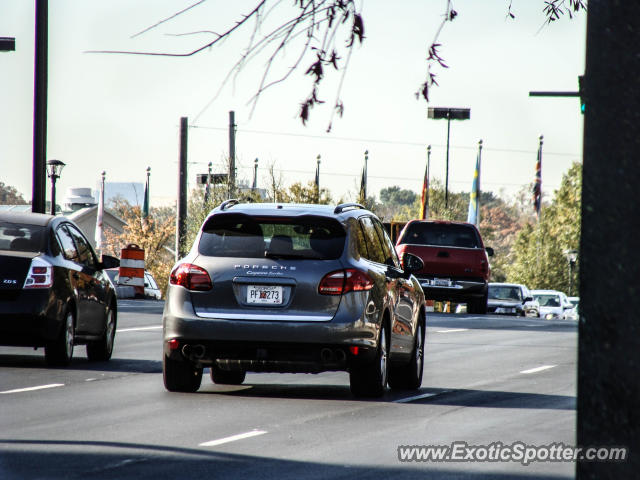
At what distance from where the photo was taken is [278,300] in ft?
36.4

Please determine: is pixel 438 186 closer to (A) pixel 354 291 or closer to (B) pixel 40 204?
(B) pixel 40 204

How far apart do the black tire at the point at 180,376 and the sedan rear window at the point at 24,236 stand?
8.92ft

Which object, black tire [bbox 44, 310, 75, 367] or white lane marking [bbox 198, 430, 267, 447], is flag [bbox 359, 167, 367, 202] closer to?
black tire [bbox 44, 310, 75, 367]

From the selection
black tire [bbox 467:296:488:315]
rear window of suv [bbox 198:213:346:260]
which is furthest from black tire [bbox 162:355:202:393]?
black tire [bbox 467:296:488:315]

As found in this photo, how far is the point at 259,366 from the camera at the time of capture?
36.3 feet

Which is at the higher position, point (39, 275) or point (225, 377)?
point (39, 275)

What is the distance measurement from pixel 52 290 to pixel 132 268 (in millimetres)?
21445

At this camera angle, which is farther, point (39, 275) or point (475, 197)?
point (475, 197)

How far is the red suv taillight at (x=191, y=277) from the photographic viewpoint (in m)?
11.2

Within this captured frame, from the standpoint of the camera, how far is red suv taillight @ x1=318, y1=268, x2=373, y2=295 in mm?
11117

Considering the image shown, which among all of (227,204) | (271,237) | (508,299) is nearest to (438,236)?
(508,299)

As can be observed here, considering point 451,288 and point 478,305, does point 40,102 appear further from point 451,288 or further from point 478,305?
point 478,305

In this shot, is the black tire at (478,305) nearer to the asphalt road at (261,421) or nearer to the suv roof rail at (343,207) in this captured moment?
the asphalt road at (261,421)

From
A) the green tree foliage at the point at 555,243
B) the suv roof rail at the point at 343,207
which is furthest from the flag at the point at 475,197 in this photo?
the suv roof rail at the point at 343,207
